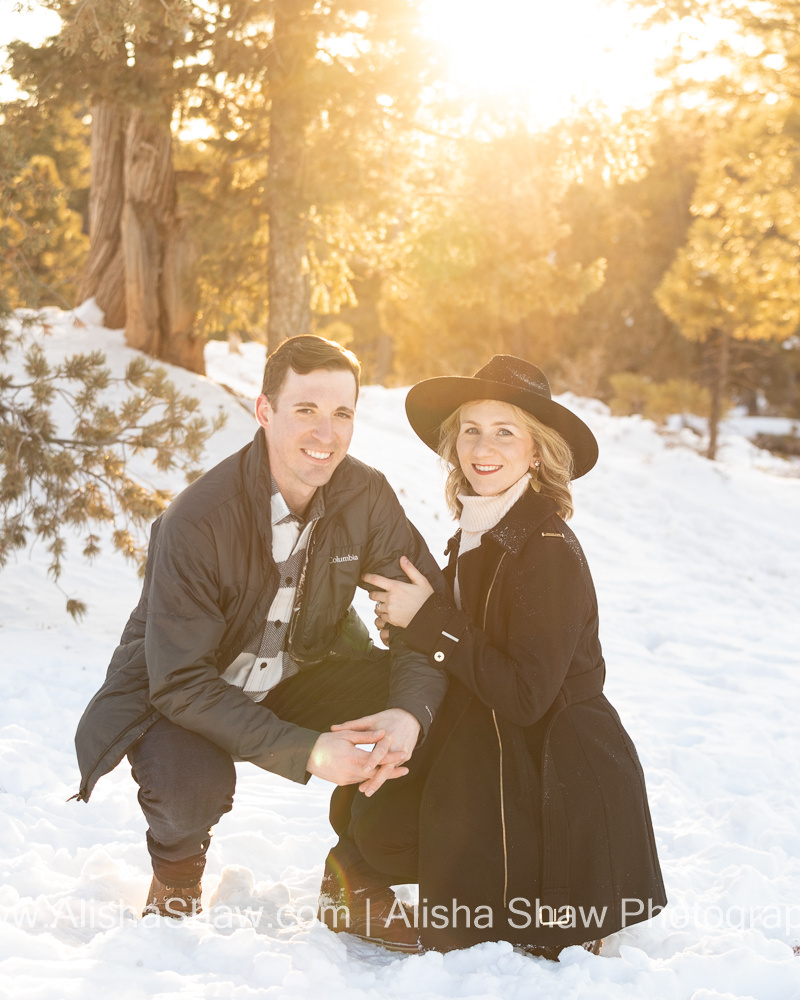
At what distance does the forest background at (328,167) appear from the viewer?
7.17m

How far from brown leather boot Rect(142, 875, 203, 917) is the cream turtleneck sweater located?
46.6 inches

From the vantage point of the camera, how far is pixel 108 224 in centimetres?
1030

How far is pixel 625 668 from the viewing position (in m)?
5.77

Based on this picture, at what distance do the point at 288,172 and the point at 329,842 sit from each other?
6.30 metres

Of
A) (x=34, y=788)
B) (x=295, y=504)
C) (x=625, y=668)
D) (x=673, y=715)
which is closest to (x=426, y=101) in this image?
(x=625, y=668)

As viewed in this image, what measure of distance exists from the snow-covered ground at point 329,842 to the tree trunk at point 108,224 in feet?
15.4

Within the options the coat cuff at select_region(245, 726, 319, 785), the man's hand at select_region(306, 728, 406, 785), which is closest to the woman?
the man's hand at select_region(306, 728, 406, 785)

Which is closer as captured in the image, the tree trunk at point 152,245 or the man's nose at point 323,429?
the man's nose at point 323,429

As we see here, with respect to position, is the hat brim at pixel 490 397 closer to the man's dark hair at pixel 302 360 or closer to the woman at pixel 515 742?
the woman at pixel 515 742

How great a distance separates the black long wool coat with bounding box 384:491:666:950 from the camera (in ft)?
8.08

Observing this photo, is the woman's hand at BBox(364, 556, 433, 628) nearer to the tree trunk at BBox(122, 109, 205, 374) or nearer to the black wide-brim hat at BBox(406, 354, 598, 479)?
the black wide-brim hat at BBox(406, 354, 598, 479)

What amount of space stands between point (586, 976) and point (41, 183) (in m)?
4.85

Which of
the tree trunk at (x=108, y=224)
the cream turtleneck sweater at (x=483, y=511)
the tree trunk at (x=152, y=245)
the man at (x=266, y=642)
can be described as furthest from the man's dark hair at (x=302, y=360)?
the tree trunk at (x=108, y=224)

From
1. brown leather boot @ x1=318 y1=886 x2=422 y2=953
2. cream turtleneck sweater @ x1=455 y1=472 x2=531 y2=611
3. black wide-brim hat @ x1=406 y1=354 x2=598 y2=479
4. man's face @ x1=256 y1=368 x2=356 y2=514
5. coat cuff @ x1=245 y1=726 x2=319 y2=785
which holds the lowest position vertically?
brown leather boot @ x1=318 y1=886 x2=422 y2=953
